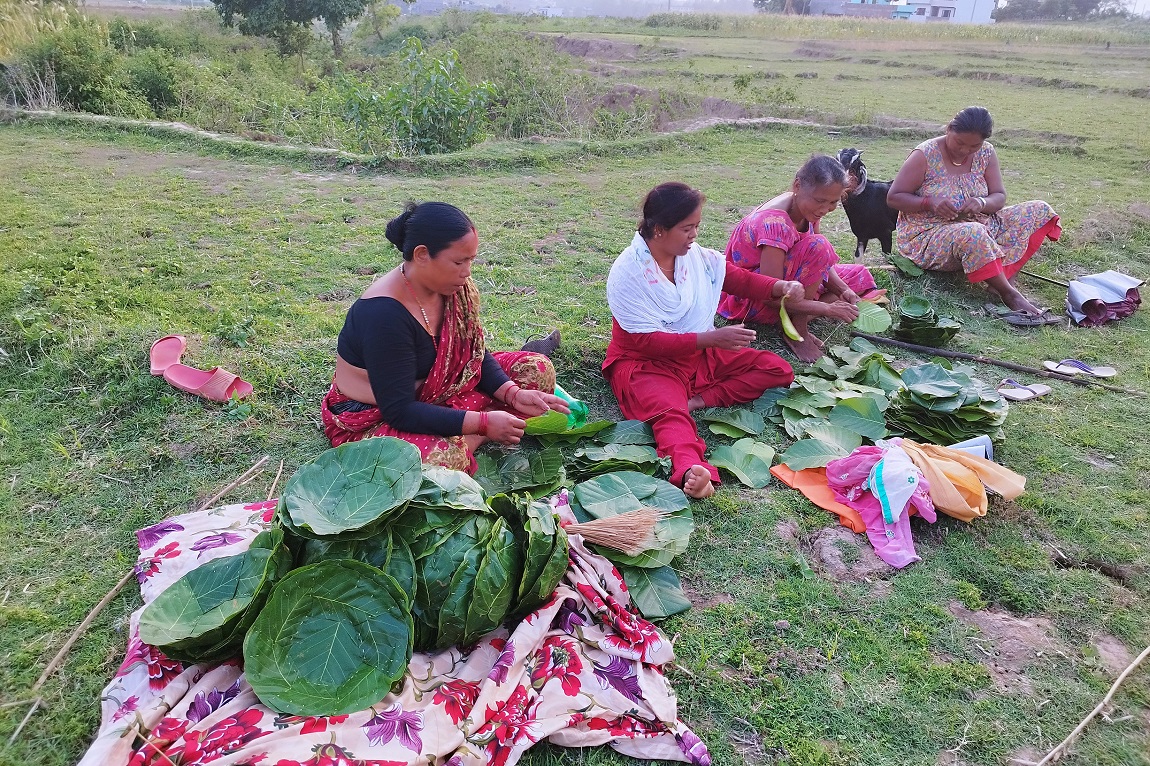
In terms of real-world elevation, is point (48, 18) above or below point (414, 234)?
above

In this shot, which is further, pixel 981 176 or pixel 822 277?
pixel 981 176

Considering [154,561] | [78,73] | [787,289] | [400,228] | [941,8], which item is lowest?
[154,561]

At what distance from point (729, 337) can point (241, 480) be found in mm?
2171

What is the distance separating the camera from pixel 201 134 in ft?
26.6

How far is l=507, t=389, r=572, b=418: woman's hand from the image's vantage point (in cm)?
278

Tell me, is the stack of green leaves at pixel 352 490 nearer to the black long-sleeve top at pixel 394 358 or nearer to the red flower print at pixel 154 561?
the black long-sleeve top at pixel 394 358

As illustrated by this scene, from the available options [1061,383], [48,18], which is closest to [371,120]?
[48,18]

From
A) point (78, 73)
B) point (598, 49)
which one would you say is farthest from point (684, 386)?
point (598, 49)

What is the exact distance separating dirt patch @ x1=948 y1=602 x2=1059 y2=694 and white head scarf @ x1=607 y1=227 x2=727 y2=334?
1613 millimetres

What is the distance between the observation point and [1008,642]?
2186 millimetres

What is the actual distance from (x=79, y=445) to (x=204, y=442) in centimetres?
50

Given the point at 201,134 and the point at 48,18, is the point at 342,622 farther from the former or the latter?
the point at 48,18

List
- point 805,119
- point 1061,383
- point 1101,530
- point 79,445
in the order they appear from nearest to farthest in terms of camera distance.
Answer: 1. point 1101,530
2. point 79,445
3. point 1061,383
4. point 805,119

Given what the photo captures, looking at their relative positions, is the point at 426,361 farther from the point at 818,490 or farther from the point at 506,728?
the point at 818,490
